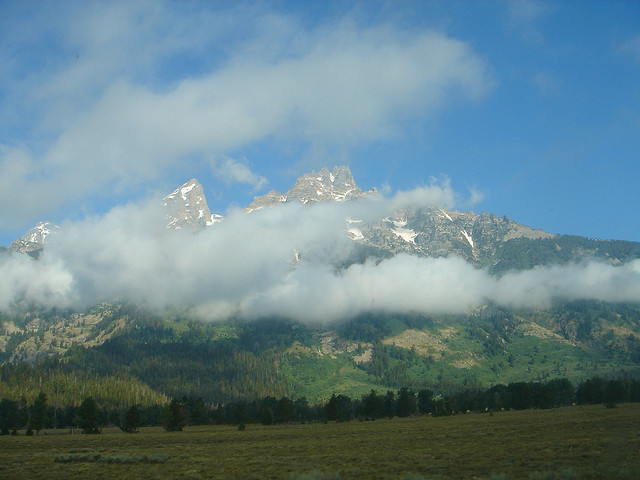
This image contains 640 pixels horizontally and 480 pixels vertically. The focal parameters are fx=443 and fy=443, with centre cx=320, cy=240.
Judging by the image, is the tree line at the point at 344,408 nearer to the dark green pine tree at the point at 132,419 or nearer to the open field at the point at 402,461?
the dark green pine tree at the point at 132,419

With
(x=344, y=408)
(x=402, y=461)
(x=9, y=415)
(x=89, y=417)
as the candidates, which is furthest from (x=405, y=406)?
(x=402, y=461)

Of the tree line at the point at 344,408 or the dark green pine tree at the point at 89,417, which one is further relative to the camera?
the tree line at the point at 344,408

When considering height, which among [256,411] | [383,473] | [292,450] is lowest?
[256,411]

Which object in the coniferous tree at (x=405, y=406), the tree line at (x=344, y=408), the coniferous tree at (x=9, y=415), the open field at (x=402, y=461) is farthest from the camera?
the coniferous tree at (x=405, y=406)

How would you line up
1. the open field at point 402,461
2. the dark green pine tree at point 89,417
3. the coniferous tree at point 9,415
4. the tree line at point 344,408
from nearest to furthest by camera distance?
the open field at point 402,461 < the dark green pine tree at point 89,417 < the tree line at point 344,408 < the coniferous tree at point 9,415

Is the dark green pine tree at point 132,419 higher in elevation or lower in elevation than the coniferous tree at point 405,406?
higher

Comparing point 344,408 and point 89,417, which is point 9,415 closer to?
point 89,417

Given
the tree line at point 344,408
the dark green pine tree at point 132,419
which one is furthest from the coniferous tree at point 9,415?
the dark green pine tree at point 132,419

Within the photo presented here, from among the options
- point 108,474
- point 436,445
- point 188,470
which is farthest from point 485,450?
point 108,474

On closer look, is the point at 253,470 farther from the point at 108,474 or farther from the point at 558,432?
the point at 558,432

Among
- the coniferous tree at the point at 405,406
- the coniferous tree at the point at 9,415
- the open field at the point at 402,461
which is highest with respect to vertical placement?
the open field at the point at 402,461

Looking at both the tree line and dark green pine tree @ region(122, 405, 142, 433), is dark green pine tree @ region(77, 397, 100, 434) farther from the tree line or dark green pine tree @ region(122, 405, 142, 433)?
dark green pine tree @ region(122, 405, 142, 433)

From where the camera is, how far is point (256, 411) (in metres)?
198

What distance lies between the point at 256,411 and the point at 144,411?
50.2 m
